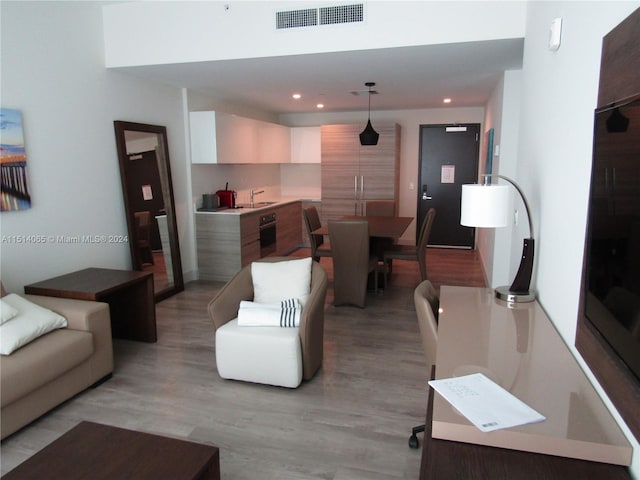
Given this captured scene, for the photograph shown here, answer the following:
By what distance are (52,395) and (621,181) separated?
299 cm

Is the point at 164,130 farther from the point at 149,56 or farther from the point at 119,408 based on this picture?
the point at 119,408

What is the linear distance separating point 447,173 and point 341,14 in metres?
4.45

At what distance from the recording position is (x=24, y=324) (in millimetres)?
2639

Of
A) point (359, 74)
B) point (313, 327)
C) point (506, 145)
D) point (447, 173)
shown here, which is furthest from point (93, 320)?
point (447, 173)

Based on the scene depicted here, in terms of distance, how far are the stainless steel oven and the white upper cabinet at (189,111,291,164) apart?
833 millimetres

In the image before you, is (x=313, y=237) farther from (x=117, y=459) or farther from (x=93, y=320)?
(x=117, y=459)

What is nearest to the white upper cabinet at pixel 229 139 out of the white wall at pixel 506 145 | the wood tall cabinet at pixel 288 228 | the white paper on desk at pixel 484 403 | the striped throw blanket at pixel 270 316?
the wood tall cabinet at pixel 288 228

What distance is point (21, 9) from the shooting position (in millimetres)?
3312

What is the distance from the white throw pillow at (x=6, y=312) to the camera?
2.59 metres

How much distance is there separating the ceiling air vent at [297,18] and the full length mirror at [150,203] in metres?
1.83

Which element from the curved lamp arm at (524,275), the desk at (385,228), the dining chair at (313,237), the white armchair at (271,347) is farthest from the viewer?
the dining chair at (313,237)

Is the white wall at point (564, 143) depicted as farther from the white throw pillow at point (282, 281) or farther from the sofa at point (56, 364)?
the sofa at point (56, 364)

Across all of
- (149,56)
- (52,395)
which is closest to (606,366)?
(52,395)

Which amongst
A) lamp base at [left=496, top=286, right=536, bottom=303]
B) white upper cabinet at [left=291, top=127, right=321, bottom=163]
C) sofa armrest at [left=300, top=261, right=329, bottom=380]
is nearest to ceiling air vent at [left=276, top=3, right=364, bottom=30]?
sofa armrest at [left=300, top=261, right=329, bottom=380]
